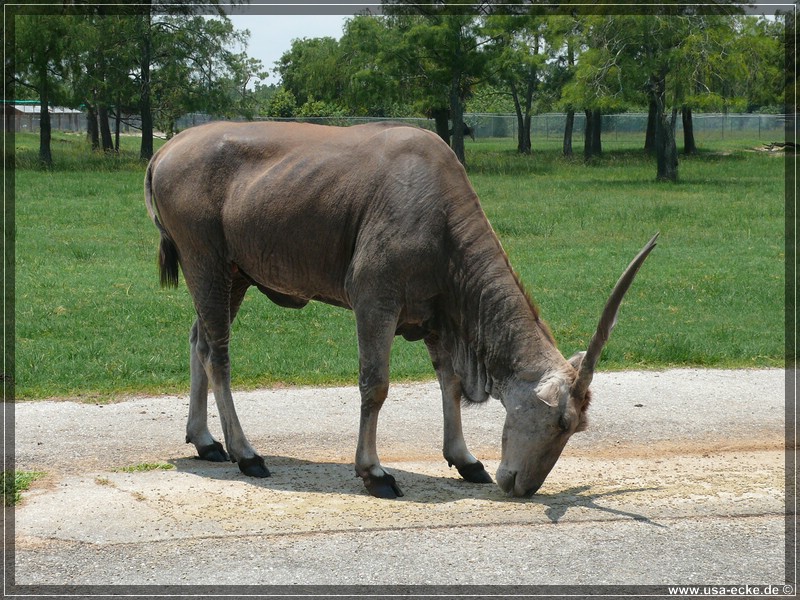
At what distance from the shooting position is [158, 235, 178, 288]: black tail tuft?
8.07 m

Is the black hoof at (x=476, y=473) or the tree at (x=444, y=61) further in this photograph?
the tree at (x=444, y=61)

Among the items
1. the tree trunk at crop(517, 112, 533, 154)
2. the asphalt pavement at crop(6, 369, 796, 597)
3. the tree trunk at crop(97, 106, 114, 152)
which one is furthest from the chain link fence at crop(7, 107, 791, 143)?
the asphalt pavement at crop(6, 369, 796, 597)

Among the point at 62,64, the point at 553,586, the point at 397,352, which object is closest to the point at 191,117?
the point at 62,64

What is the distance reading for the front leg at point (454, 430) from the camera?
7211 mm

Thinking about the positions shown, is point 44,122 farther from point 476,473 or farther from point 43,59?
point 476,473

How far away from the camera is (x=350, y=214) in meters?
6.96

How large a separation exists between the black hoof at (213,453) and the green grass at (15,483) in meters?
1.14

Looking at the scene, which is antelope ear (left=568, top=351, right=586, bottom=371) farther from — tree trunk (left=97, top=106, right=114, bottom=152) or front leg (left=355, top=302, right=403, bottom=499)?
tree trunk (left=97, top=106, right=114, bottom=152)

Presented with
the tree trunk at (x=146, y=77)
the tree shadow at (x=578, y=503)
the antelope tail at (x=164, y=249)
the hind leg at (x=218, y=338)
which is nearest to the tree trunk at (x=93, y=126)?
the tree trunk at (x=146, y=77)

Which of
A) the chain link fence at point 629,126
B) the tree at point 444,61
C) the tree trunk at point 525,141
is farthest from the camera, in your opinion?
the chain link fence at point 629,126

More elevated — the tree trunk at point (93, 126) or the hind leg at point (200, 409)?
the tree trunk at point (93, 126)

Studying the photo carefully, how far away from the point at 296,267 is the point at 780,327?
25.3 ft

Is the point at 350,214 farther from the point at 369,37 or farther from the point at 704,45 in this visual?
the point at 369,37

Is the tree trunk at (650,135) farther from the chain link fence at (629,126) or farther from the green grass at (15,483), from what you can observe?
the green grass at (15,483)
